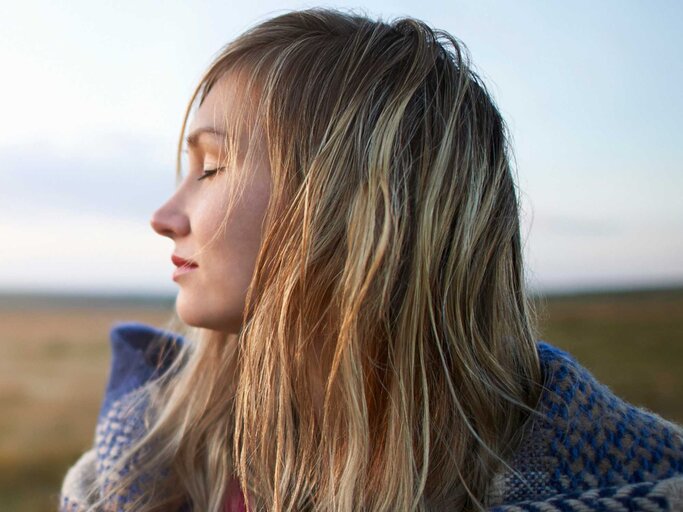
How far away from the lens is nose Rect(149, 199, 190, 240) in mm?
1142

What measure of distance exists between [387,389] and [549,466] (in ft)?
0.87

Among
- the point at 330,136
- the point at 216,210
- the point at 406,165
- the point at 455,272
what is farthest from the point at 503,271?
the point at 216,210

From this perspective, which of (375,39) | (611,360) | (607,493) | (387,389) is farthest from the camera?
(611,360)

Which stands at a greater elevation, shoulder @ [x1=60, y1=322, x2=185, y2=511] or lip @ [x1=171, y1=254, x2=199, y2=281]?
lip @ [x1=171, y1=254, x2=199, y2=281]

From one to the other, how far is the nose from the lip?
4 cm

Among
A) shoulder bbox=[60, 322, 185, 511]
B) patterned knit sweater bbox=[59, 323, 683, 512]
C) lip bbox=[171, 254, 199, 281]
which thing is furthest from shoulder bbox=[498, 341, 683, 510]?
shoulder bbox=[60, 322, 185, 511]

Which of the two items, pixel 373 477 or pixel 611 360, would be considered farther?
pixel 611 360

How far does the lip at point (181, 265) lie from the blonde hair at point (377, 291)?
13 cm

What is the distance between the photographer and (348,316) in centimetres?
99

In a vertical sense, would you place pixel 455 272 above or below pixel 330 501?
above

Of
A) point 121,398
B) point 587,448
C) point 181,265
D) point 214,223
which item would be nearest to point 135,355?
point 121,398

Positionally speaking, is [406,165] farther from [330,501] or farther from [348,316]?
[330,501]

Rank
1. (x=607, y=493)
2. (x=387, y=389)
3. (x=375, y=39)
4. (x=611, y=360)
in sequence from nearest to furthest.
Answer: (x=607, y=493) < (x=387, y=389) < (x=375, y=39) < (x=611, y=360)

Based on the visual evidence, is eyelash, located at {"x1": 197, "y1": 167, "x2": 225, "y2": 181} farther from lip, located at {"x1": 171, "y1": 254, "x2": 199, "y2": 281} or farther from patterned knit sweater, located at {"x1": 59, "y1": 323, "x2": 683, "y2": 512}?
patterned knit sweater, located at {"x1": 59, "y1": 323, "x2": 683, "y2": 512}
